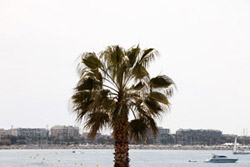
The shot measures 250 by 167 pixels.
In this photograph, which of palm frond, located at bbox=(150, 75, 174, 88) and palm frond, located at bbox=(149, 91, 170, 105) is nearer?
palm frond, located at bbox=(149, 91, 170, 105)

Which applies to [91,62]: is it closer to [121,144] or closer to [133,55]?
[133,55]

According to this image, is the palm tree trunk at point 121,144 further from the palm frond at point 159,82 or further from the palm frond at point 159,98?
the palm frond at point 159,82

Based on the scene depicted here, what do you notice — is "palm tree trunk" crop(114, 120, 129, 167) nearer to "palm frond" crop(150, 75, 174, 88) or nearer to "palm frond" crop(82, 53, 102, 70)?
"palm frond" crop(150, 75, 174, 88)

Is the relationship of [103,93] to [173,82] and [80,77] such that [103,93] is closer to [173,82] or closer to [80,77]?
[80,77]

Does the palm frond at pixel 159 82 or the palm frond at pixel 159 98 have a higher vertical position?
the palm frond at pixel 159 82

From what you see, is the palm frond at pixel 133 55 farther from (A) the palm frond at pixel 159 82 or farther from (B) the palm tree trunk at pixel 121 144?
(B) the palm tree trunk at pixel 121 144

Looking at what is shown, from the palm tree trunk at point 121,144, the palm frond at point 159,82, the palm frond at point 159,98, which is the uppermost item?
the palm frond at point 159,82

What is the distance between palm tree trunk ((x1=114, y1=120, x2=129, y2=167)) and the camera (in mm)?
17594

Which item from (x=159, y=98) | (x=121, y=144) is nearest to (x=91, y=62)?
(x=159, y=98)

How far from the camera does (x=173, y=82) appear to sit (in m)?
17.8

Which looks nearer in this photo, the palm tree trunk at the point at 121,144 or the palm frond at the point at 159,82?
the palm tree trunk at the point at 121,144

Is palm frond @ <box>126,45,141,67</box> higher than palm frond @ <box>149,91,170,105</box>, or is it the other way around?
palm frond @ <box>126,45,141,67</box>

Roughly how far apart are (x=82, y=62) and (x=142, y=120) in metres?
3.05

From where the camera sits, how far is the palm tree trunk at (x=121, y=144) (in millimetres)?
17594
